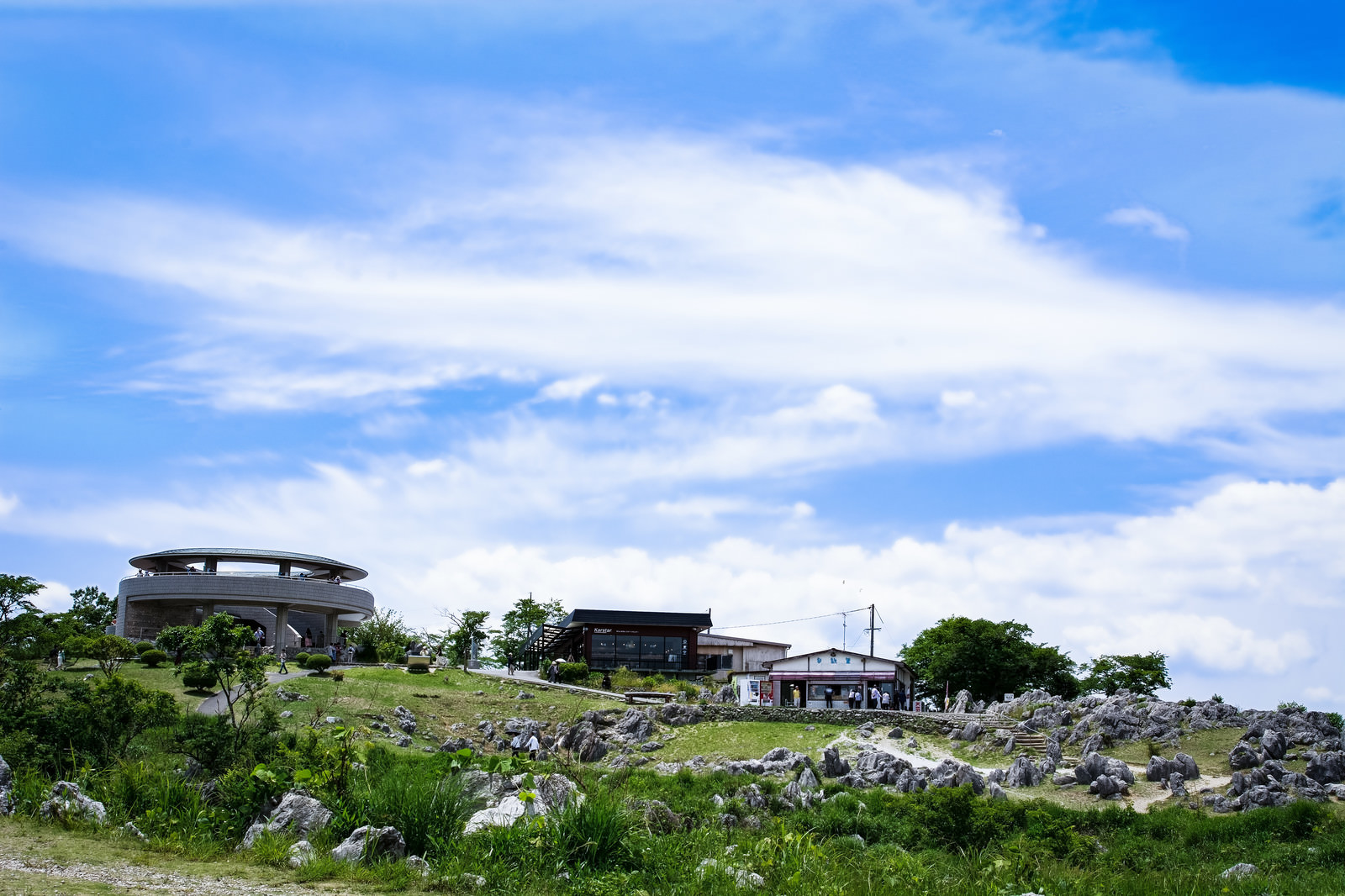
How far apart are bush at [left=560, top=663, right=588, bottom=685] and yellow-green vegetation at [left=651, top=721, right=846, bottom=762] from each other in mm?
11937

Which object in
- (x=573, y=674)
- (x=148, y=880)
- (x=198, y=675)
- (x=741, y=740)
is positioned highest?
(x=198, y=675)

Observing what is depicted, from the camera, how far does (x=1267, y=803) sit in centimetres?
2517

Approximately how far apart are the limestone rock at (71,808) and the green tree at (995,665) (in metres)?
52.6

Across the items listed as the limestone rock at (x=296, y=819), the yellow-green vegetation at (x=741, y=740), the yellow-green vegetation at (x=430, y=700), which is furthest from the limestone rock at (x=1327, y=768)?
the limestone rock at (x=296, y=819)

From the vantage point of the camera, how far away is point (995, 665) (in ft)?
196

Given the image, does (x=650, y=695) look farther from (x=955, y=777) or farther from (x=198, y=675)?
(x=198, y=675)

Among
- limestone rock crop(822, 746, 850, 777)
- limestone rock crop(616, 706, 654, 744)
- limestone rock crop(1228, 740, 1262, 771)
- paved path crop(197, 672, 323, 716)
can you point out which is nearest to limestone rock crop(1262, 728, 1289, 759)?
limestone rock crop(1228, 740, 1262, 771)

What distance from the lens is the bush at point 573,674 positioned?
48406mm

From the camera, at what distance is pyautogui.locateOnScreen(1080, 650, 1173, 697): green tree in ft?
192

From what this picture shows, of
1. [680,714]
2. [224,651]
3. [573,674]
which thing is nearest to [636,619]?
[573,674]

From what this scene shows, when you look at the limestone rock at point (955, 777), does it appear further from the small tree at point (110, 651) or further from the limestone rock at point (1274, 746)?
the small tree at point (110, 651)

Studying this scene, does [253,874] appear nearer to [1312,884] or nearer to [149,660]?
[1312,884]

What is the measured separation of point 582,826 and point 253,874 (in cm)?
352

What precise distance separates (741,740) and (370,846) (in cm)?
2533
